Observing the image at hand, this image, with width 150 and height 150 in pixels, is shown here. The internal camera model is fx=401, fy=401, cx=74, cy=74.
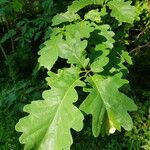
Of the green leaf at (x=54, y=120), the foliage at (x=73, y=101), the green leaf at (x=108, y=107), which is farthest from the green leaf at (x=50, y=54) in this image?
the green leaf at (x=108, y=107)

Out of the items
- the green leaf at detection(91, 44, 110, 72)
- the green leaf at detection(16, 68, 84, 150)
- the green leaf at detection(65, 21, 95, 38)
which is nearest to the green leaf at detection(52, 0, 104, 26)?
the green leaf at detection(65, 21, 95, 38)

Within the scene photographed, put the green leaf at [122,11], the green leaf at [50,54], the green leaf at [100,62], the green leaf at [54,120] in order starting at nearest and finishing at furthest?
1. the green leaf at [54,120]
2. the green leaf at [100,62]
3. the green leaf at [50,54]
4. the green leaf at [122,11]

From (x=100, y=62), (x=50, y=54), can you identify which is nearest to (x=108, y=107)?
(x=100, y=62)

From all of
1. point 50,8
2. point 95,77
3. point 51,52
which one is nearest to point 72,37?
point 51,52

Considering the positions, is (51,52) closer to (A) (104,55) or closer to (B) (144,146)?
(A) (104,55)

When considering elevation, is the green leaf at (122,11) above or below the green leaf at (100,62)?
above

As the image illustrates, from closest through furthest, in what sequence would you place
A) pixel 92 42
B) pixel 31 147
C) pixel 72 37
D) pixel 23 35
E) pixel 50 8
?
pixel 31 147 → pixel 72 37 → pixel 92 42 → pixel 50 8 → pixel 23 35

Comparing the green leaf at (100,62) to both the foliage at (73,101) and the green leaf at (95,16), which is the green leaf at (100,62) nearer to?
the foliage at (73,101)

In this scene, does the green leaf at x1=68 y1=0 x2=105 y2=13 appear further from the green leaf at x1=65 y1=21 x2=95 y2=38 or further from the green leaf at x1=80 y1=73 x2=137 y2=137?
the green leaf at x1=80 y1=73 x2=137 y2=137
